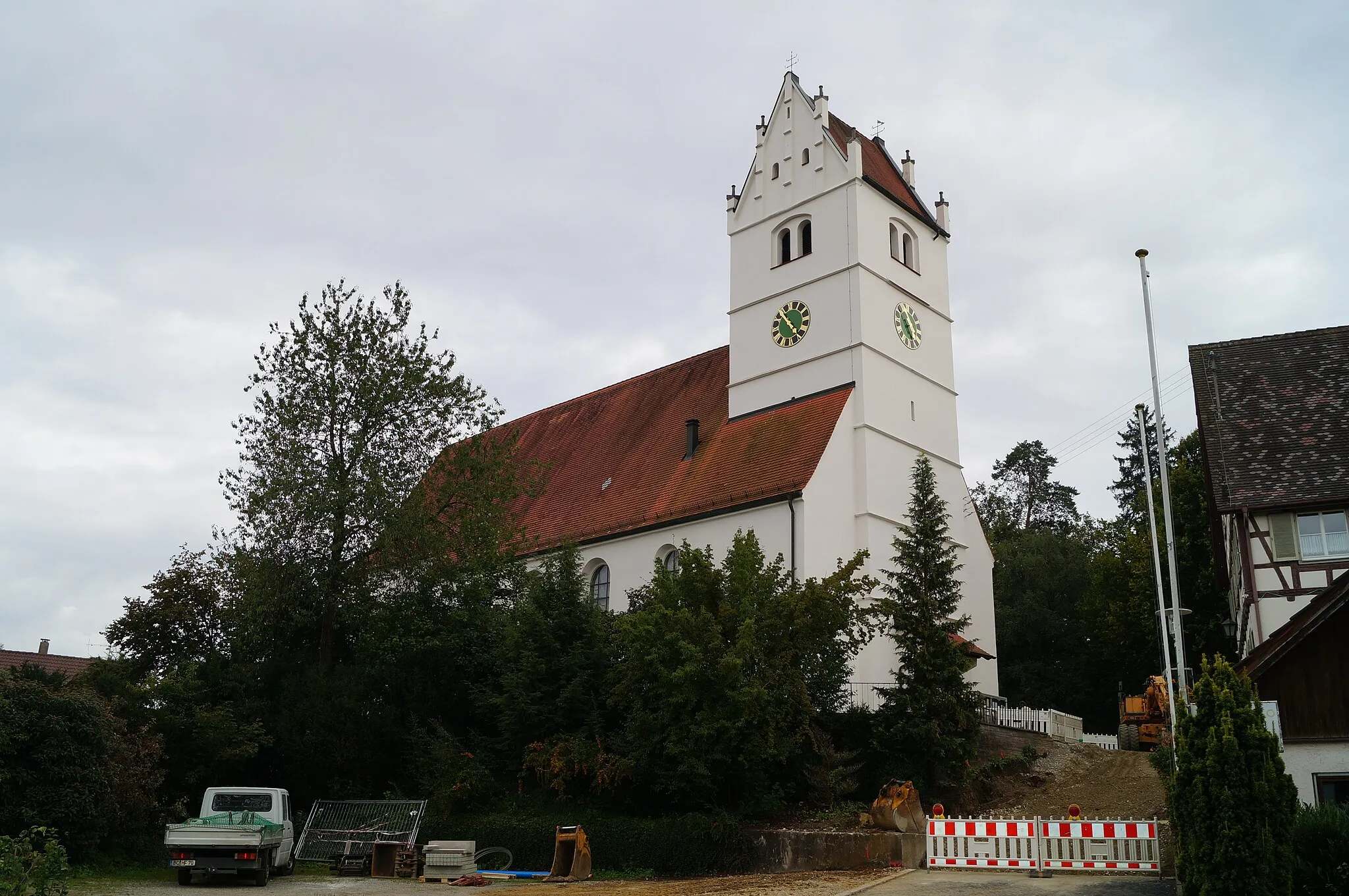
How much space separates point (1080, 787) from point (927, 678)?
4.15 m

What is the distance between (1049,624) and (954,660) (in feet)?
82.2

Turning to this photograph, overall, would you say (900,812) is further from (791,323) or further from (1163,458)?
(791,323)

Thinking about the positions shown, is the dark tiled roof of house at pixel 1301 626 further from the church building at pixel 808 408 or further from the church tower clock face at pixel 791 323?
the church tower clock face at pixel 791 323

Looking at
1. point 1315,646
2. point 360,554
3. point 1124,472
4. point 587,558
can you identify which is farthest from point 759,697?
point 1124,472

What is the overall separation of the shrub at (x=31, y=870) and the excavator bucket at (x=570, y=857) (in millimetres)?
9105

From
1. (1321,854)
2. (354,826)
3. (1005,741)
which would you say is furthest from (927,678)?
(354,826)

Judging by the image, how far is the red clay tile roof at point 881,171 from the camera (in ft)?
111

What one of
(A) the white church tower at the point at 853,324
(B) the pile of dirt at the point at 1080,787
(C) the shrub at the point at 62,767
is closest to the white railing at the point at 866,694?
(A) the white church tower at the point at 853,324

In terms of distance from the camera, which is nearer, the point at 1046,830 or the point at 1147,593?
the point at 1046,830

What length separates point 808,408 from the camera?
104ft

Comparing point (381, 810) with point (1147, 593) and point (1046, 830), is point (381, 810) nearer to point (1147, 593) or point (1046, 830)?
point (1046, 830)

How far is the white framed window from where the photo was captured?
65.8ft

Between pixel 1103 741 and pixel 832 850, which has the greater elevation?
pixel 1103 741

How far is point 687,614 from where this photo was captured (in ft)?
66.2
